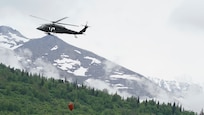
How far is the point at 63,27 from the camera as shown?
10369cm

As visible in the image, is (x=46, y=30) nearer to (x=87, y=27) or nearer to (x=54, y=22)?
(x=54, y=22)

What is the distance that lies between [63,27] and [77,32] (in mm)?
3249

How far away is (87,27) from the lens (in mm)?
108625

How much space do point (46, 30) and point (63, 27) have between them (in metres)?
3.07

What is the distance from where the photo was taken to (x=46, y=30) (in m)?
103

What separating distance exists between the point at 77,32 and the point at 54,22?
470cm

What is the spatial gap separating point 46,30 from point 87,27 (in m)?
9.08

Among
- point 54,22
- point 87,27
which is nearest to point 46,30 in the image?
point 54,22

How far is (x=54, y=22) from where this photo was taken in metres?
104

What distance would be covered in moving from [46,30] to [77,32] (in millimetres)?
6011
